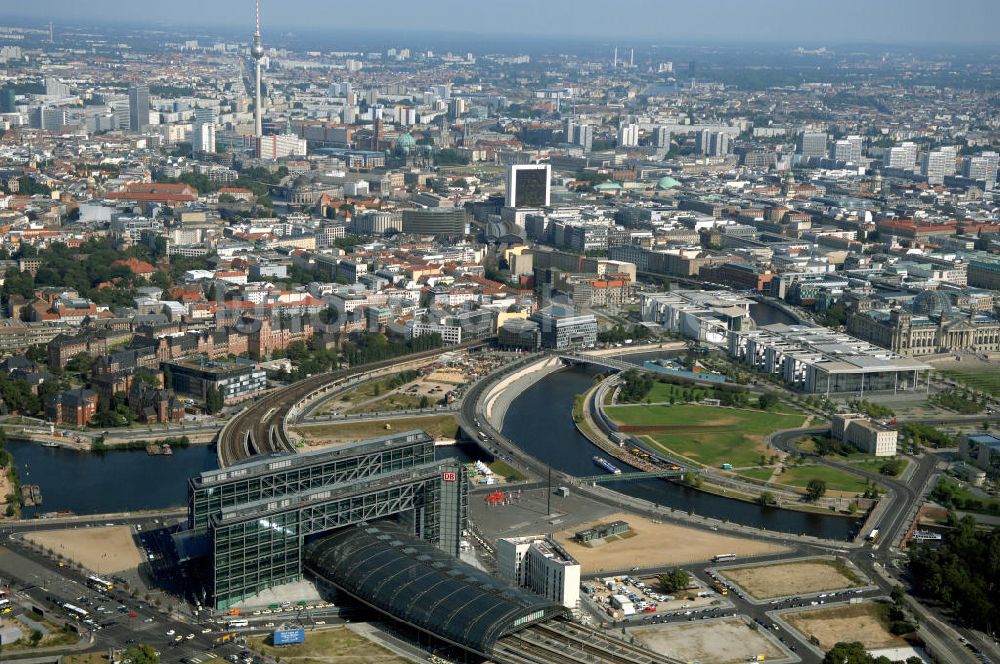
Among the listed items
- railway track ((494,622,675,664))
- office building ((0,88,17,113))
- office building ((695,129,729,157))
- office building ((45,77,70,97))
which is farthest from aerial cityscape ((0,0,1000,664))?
office building ((45,77,70,97))

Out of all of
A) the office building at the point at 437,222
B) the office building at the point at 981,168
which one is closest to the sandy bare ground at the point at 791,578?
the office building at the point at 437,222

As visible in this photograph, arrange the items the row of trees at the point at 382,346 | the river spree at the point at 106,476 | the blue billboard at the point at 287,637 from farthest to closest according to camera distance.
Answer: the row of trees at the point at 382,346 < the river spree at the point at 106,476 < the blue billboard at the point at 287,637

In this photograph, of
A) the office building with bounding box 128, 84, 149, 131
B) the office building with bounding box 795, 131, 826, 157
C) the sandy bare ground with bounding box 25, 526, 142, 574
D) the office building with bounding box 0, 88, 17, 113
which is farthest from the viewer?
the office building with bounding box 0, 88, 17, 113

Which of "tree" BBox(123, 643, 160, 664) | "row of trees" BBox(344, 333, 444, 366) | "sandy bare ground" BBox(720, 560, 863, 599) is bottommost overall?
"row of trees" BBox(344, 333, 444, 366)

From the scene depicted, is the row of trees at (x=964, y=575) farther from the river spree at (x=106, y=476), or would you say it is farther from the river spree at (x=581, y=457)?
the river spree at (x=106, y=476)

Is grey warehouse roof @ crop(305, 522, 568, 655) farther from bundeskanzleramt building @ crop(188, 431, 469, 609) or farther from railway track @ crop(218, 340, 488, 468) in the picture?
railway track @ crop(218, 340, 488, 468)

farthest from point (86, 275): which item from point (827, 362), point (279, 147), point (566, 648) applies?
point (279, 147)

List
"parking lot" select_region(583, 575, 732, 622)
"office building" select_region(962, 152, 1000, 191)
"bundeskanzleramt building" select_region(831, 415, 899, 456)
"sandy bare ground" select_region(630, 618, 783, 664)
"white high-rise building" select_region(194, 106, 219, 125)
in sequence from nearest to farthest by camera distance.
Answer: "sandy bare ground" select_region(630, 618, 783, 664) → "parking lot" select_region(583, 575, 732, 622) → "bundeskanzleramt building" select_region(831, 415, 899, 456) → "office building" select_region(962, 152, 1000, 191) → "white high-rise building" select_region(194, 106, 219, 125)

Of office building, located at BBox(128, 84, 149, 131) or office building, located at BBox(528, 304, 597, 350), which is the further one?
office building, located at BBox(128, 84, 149, 131)
